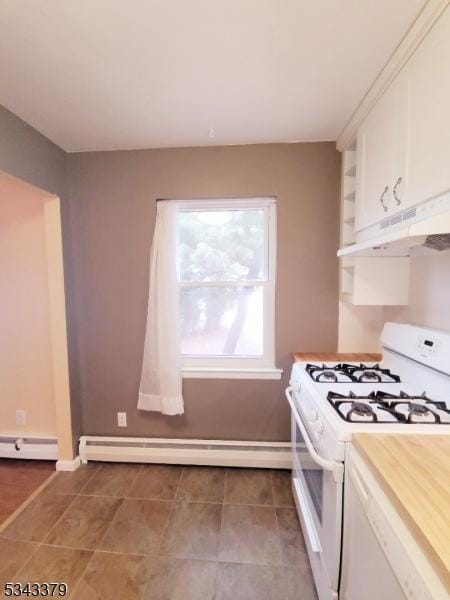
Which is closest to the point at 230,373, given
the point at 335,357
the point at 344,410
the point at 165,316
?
the point at 165,316

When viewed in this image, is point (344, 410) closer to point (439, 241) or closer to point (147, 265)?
point (439, 241)

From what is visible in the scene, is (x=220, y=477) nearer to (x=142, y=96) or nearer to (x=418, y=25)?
(x=142, y=96)

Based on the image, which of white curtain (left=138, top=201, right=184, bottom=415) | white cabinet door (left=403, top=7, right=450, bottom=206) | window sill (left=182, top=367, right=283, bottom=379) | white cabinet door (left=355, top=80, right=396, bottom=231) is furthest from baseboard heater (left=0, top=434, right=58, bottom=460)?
Answer: white cabinet door (left=403, top=7, right=450, bottom=206)

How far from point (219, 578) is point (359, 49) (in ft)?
8.02

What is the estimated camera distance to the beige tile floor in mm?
1315

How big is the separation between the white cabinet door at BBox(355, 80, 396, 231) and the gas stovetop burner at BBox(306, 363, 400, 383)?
2.65 feet

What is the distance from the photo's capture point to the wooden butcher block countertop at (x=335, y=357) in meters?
1.83

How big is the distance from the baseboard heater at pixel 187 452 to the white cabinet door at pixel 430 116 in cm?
184

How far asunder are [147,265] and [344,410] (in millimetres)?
1620

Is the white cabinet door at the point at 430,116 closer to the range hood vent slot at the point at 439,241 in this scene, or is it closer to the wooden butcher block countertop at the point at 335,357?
the range hood vent slot at the point at 439,241

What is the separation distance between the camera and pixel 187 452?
215cm

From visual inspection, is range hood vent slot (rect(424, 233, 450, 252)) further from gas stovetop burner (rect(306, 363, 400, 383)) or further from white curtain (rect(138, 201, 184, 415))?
white curtain (rect(138, 201, 184, 415))

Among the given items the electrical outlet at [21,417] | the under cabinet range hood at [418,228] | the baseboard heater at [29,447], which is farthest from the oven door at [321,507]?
the electrical outlet at [21,417]

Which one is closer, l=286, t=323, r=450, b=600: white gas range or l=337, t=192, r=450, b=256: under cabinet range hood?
l=337, t=192, r=450, b=256: under cabinet range hood
